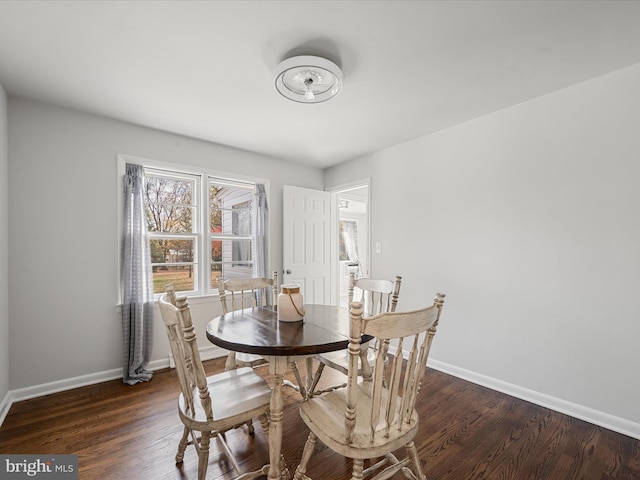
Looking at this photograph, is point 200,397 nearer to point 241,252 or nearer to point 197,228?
point 197,228

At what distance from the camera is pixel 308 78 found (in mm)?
2062

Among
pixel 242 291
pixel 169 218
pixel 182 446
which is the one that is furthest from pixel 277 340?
pixel 169 218

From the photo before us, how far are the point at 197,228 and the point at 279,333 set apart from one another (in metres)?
2.26

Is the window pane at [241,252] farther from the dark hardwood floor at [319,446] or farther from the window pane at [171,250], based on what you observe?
the dark hardwood floor at [319,446]

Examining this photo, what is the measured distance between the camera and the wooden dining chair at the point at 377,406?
1.12 meters

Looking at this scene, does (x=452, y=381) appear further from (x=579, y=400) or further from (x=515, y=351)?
(x=579, y=400)

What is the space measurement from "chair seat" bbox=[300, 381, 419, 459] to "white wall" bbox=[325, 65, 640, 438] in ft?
5.69

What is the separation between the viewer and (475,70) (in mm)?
2129

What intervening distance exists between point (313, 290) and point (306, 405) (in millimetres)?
2790

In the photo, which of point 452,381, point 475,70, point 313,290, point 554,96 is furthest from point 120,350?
point 554,96

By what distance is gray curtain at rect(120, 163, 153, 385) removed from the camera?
2.83 metres

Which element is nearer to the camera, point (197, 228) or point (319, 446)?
point (319, 446)

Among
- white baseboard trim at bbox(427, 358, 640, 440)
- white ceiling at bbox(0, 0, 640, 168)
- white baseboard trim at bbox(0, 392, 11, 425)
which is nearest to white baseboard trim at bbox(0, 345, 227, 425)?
white baseboard trim at bbox(0, 392, 11, 425)

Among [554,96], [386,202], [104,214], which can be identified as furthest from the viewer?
[386,202]
